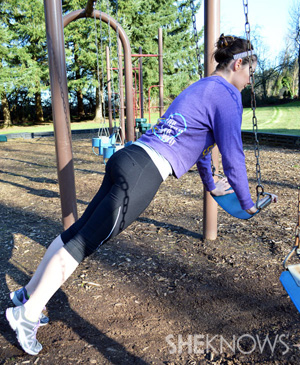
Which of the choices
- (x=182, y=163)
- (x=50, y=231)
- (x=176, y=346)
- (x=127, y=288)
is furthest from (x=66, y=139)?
(x=176, y=346)

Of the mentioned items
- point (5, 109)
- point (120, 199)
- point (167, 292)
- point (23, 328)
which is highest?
point (5, 109)

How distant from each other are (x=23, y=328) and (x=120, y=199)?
29.5 inches

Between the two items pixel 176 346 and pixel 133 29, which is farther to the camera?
pixel 133 29

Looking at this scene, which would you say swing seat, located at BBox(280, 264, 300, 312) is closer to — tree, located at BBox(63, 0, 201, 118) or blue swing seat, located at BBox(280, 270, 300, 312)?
blue swing seat, located at BBox(280, 270, 300, 312)

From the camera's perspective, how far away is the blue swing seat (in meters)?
1.38

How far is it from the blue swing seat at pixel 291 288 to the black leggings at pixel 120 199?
65cm

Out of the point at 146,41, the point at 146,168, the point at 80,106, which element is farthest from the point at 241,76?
the point at 80,106

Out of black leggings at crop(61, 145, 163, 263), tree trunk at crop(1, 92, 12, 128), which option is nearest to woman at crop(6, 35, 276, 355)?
black leggings at crop(61, 145, 163, 263)

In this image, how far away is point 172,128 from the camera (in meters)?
1.64

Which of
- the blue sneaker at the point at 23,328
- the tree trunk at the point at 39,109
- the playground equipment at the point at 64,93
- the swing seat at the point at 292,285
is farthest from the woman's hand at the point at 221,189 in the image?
the tree trunk at the point at 39,109

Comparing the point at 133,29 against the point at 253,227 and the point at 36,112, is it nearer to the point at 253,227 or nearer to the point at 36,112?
the point at 36,112

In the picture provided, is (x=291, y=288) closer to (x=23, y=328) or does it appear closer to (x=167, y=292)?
(x=167, y=292)

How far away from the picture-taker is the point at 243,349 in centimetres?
174

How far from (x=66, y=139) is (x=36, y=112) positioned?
21762 mm
